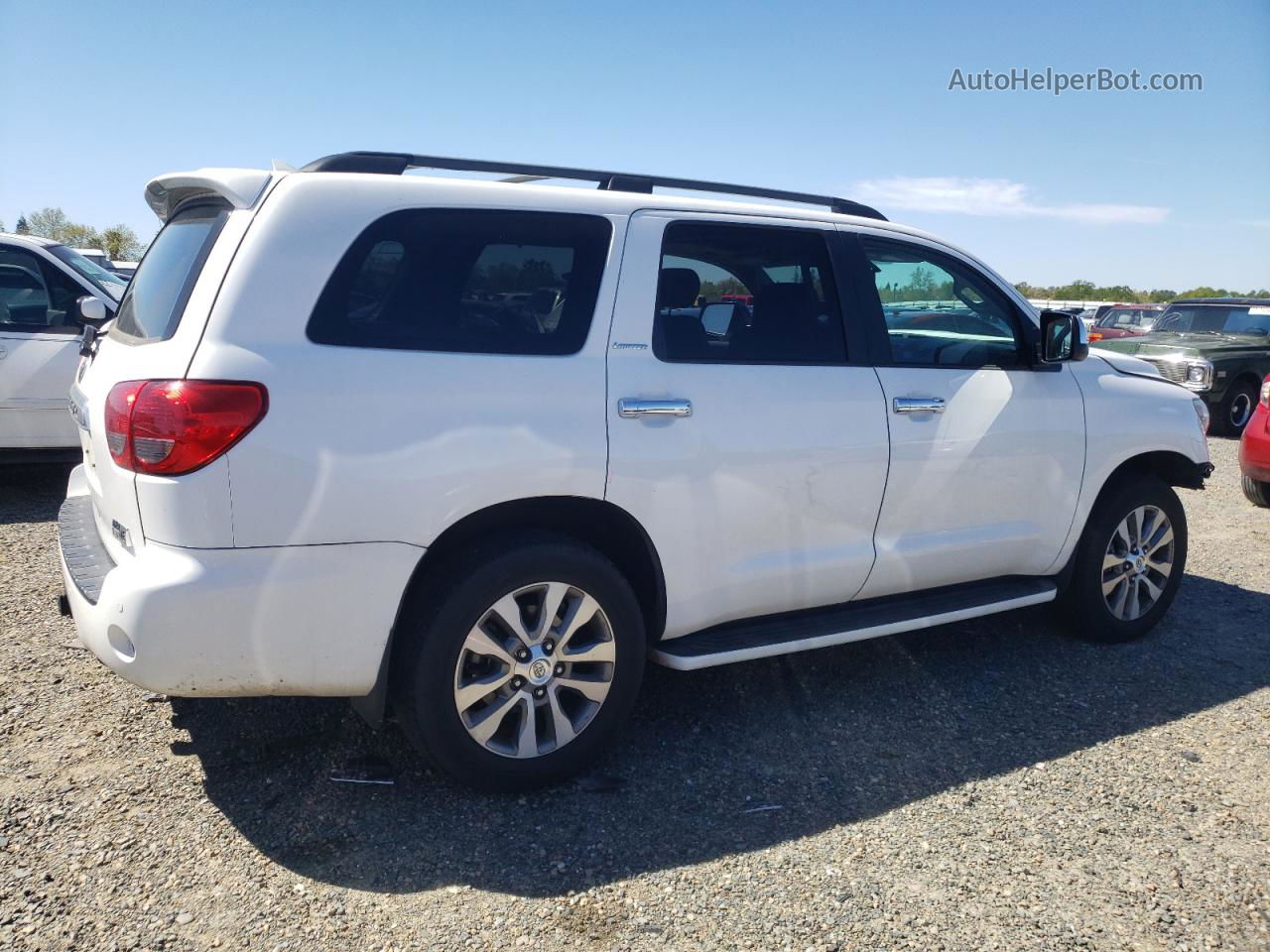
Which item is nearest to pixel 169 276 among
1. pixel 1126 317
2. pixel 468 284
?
pixel 468 284

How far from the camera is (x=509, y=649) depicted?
10.1ft

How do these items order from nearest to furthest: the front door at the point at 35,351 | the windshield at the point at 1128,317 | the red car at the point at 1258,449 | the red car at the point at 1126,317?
1. the front door at the point at 35,351
2. the red car at the point at 1258,449
3. the red car at the point at 1126,317
4. the windshield at the point at 1128,317

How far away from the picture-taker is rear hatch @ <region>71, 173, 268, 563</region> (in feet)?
8.93

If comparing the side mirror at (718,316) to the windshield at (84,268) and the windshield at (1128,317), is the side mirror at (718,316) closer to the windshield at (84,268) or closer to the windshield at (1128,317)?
the windshield at (84,268)

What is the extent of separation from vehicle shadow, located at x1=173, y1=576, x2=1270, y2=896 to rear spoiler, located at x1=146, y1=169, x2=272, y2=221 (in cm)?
187

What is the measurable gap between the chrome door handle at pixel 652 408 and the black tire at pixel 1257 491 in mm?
6655

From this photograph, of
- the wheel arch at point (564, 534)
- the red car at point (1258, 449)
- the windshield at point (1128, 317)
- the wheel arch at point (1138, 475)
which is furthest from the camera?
the windshield at point (1128, 317)

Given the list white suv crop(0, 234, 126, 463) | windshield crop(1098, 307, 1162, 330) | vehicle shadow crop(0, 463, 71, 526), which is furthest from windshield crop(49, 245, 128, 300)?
windshield crop(1098, 307, 1162, 330)

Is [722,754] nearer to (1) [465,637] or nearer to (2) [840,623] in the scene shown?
(2) [840,623]

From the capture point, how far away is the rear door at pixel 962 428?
384 centimetres

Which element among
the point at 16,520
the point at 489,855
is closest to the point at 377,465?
the point at 489,855

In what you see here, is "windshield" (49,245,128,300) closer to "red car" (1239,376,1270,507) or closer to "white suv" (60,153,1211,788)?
"white suv" (60,153,1211,788)

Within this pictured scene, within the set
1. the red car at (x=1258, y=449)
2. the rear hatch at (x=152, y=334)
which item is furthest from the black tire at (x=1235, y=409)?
the rear hatch at (x=152, y=334)

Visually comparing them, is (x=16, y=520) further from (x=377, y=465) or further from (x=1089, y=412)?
(x=1089, y=412)
